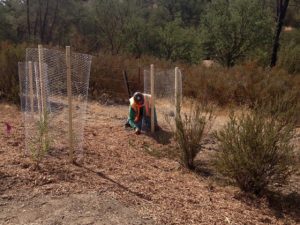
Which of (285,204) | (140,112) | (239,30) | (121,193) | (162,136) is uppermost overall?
(239,30)

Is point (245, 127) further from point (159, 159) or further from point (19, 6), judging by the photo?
point (19, 6)

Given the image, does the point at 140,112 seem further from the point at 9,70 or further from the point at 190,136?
the point at 9,70

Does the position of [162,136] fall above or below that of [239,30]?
below

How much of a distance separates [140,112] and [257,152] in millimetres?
3606

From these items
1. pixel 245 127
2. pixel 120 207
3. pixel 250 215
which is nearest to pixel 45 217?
pixel 120 207

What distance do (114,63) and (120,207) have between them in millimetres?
10635

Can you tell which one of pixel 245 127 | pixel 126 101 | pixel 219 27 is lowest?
pixel 126 101

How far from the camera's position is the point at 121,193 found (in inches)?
158

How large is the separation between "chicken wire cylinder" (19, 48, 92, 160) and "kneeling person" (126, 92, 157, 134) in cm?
181

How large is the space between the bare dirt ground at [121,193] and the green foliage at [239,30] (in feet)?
52.4

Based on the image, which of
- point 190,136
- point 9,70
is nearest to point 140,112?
point 190,136

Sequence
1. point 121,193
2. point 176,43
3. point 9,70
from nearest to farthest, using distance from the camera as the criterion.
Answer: point 121,193
point 9,70
point 176,43

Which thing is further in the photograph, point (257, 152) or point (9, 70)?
point (9, 70)

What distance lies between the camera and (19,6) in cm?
2978
